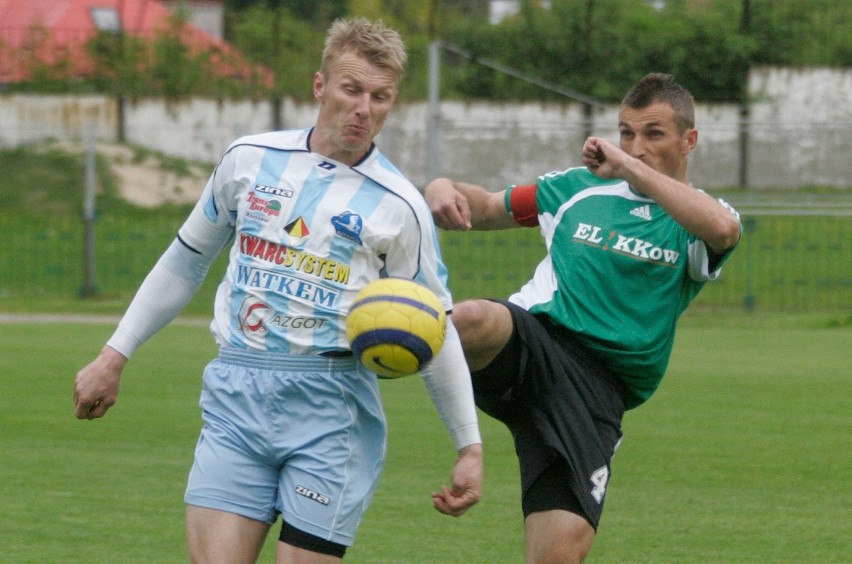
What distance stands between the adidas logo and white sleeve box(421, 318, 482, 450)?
1.36m

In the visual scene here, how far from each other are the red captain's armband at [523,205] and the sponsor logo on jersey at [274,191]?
166 cm

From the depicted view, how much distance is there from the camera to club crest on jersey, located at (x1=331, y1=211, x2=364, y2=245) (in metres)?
4.30

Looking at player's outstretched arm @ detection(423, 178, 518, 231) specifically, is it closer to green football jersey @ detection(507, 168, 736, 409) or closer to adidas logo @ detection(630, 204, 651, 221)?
green football jersey @ detection(507, 168, 736, 409)

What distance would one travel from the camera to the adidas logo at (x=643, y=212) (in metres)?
5.47

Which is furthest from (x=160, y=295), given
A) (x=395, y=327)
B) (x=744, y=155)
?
(x=744, y=155)

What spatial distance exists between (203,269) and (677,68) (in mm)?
25952

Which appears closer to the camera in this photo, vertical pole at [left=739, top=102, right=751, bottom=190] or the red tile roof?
vertical pole at [left=739, top=102, right=751, bottom=190]

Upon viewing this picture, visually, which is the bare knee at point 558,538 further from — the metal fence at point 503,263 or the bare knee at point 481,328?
the metal fence at point 503,263

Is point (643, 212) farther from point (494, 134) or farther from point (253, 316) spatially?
point (494, 134)

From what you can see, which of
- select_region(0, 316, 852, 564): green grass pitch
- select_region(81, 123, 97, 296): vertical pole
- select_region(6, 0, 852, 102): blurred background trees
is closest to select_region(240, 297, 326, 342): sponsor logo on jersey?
select_region(0, 316, 852, 564): green grass pitch

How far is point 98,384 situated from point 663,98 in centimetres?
245

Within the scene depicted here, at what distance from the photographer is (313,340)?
14.0 feet

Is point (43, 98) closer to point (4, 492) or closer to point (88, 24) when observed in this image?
point (88, 24)

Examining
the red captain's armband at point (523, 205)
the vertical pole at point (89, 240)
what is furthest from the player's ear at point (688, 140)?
the vertical pole at point (89, 240)
